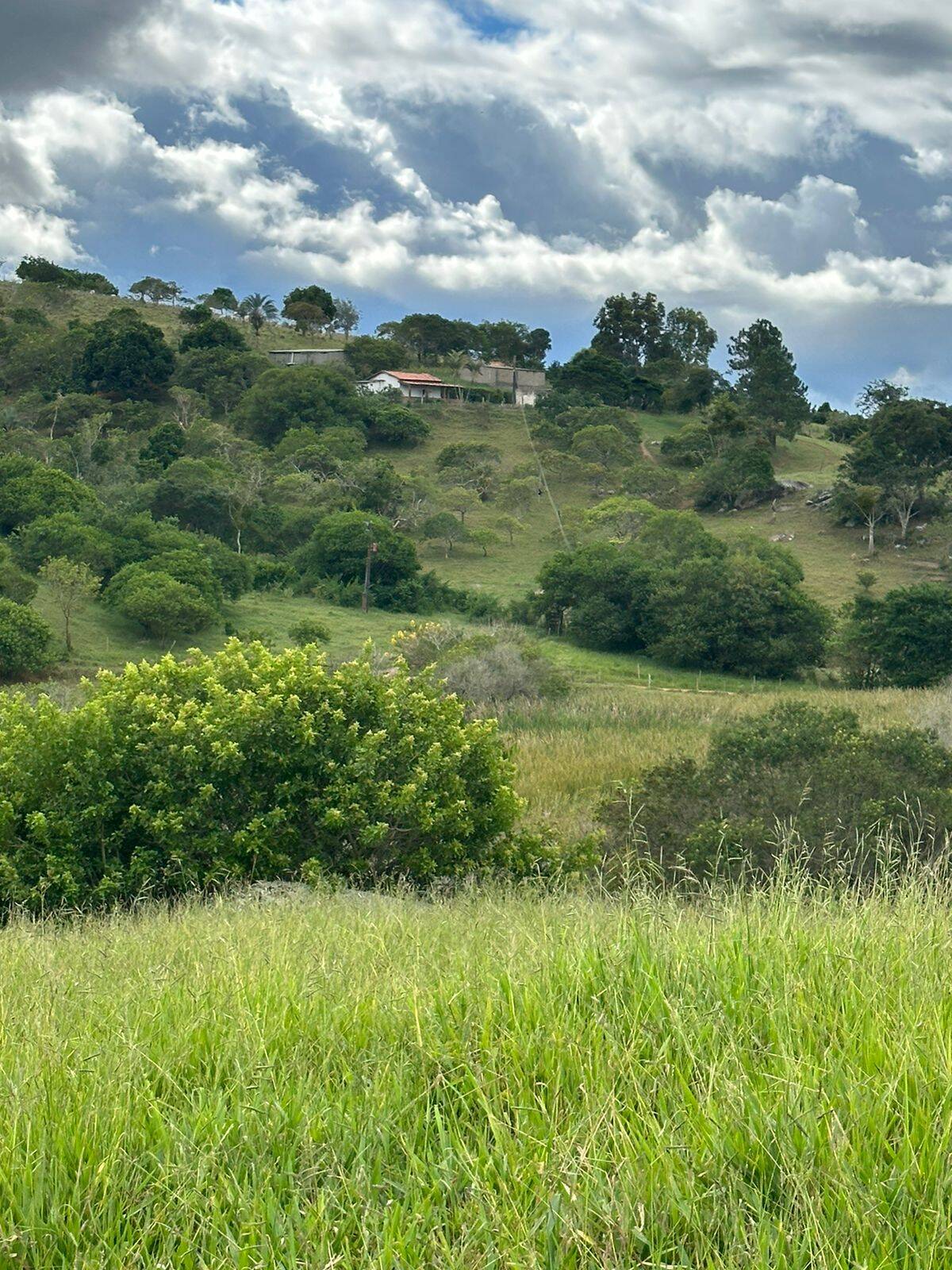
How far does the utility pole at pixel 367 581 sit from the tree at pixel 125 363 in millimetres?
34075

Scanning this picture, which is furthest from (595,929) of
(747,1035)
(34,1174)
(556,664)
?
(556,664)

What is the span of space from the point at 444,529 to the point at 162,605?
21543mm

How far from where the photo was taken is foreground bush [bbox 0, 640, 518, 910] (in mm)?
9648

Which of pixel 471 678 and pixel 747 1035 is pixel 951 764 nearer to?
pixel 747 1035

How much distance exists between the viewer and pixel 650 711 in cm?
2928

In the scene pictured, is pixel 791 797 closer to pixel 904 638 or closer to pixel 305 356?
pixel 904 638

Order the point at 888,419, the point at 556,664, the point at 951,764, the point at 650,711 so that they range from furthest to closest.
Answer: the point at 888,419
the point at 556,664
the point at 650,711
the point at 951,764

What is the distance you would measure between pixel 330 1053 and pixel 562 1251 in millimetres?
936

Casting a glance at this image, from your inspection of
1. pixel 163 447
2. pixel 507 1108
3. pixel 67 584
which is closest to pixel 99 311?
pixel 163 447

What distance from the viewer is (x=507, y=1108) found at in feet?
8.28

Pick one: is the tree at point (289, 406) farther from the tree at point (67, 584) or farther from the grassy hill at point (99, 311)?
the tree at point (67, 584)

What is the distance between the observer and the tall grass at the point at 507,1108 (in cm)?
205

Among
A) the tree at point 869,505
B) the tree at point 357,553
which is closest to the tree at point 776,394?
the tree at point 869,505

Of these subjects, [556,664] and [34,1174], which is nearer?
[34,1174]
